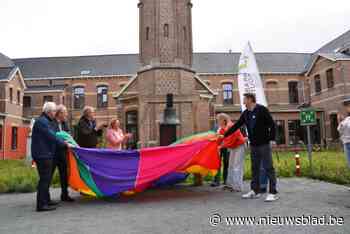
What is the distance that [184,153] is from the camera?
6410mm

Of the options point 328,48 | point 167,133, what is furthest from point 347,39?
point 167,133

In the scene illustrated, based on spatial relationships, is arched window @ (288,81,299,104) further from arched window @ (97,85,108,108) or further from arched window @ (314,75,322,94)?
arched window @ (97,85,108,108)

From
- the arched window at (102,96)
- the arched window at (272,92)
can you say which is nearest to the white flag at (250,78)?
the arched window at (272,92)

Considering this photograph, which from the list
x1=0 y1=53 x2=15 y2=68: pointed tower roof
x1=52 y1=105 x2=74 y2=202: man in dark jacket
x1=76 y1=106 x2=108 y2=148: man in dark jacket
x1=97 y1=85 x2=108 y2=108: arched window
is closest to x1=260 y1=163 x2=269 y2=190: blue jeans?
x1=76 y1=106 x2=108 y2=148: man in dark jacket

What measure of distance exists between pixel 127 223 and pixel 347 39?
1302 inches

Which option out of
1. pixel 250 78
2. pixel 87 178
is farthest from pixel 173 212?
pixel 250 78

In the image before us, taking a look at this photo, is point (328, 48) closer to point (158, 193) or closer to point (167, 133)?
point (167, 133)

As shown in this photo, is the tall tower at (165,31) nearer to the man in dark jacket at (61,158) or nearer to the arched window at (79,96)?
the man in dark jacket at (61,158)

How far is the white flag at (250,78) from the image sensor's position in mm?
11914

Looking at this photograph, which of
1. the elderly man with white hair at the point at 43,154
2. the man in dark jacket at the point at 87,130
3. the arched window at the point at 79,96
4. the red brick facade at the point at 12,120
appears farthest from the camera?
the arched window at the point at 79,96

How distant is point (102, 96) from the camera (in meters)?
37.0

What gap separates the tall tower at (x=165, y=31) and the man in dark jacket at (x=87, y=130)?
8.90 m

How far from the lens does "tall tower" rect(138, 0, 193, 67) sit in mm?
15195

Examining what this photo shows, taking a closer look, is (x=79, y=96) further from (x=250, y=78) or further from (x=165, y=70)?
(x=250, y=78)
